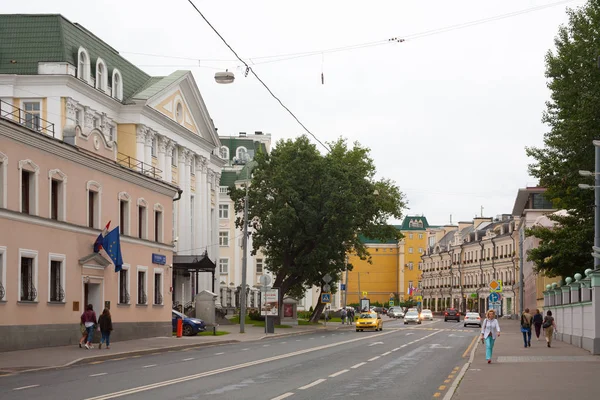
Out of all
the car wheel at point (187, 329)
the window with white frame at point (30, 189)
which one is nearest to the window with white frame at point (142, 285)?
the car wheel at point (187, 329)

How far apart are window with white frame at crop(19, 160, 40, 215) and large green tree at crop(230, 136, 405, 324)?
3308 centimetres

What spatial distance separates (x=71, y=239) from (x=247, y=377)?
1713 centimetres

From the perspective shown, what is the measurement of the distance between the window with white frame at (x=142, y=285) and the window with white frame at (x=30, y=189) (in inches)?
406

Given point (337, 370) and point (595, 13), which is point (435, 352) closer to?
point (337, 370)

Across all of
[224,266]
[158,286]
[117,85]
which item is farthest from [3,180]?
[224,266]

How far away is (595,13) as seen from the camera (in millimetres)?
46656

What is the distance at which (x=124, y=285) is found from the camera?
41.7 metres

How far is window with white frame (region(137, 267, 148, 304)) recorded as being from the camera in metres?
43.3

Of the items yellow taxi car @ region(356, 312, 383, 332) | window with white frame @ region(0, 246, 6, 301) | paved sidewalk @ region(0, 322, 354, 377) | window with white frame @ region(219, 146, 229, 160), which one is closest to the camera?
paved sidewalk @ region(0, 322, 354, 377)

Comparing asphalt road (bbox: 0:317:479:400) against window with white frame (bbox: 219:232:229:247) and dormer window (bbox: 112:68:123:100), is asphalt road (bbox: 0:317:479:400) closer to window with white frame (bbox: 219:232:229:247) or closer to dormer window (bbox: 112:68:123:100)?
dormer window (bbox: 112:68:123:100)

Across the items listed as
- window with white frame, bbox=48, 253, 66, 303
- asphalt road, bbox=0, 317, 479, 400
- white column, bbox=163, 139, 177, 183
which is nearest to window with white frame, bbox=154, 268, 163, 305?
window with white frame, bbox=48, 253, 66, 303

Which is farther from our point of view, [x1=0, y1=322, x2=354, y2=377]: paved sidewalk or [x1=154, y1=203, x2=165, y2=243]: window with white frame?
[x1=154, y1=203, x2=165, y2=243]: window with white frame

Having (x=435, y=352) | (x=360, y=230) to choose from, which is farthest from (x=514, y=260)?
(x=435, y=352)

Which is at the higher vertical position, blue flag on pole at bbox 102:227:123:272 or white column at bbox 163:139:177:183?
white column at bbox 163:139:177:183
